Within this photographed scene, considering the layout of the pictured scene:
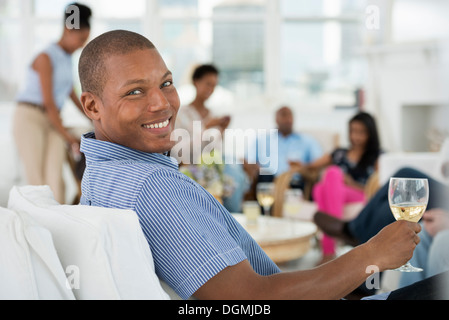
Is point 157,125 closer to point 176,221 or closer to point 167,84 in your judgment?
point 167,84

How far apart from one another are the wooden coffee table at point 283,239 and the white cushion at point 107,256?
5.71ft

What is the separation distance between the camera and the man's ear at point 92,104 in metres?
1.18

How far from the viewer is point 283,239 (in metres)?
2.71

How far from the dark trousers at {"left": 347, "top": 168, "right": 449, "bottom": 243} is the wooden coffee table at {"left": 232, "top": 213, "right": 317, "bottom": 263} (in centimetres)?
23

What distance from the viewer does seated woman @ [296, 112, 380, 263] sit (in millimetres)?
4027

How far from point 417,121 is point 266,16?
6.72 feet

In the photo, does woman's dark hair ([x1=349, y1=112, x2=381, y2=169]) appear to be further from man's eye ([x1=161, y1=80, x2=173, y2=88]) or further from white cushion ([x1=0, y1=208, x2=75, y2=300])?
white cushion ([x1=0, y1=208, x2=75, y2=300])

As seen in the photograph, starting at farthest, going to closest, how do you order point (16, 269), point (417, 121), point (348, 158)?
point (417, 121) → point (348, 158) → point (16, 269)

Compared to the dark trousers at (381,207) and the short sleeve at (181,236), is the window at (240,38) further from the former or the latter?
the short sleeve at (181,236)

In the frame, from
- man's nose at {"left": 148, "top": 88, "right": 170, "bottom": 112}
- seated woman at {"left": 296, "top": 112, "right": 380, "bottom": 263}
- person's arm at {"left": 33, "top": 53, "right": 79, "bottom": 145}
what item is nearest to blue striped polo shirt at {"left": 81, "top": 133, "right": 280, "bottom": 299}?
man's nose at {"left": 148, "top": 88, "right": 170, "bottom": 112}

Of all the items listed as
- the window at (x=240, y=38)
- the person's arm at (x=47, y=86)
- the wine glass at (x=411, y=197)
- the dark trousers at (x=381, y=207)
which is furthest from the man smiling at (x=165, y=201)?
the window at (x=240, y=38)
